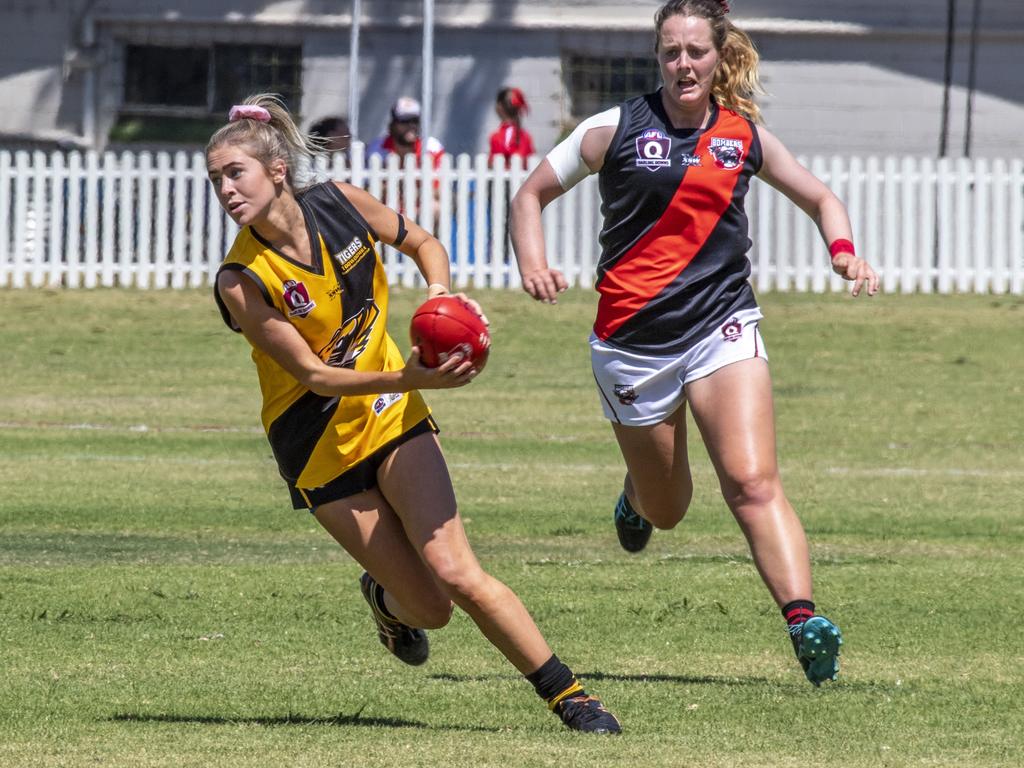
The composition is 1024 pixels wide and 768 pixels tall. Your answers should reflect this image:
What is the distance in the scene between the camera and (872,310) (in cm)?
1969

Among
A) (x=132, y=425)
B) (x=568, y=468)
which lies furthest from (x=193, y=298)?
(x=568, y=468)

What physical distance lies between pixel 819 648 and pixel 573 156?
1981 millimetres

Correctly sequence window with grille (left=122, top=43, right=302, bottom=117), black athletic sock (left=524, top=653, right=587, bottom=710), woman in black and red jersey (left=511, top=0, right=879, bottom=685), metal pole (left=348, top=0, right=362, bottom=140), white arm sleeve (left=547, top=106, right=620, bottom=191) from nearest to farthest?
1. black athletic sock (left=524, top=653, right=587, bottom=710)
2. woman in black and red jersey (left=511, top=0, right=879, bottom=685)
3. white arm sleeve (left=547, top=106, right=620, bottom=191)
4. metal pole (left=348, top=0, right=362, bottom=140)
5. window with grille (left=122, top=43, right=302, bottom=117)

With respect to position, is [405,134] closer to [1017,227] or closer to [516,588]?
[1017,227]

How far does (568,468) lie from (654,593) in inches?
153

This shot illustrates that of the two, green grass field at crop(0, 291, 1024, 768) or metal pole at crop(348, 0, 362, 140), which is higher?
metal pole at crop(348, 0, 362, 140)

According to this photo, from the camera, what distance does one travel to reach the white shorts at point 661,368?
6.64 meters

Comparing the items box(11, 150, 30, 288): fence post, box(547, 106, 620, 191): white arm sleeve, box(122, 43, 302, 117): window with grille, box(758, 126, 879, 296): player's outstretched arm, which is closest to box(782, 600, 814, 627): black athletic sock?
box(758, 126, 879, 296): player's outstretched arm

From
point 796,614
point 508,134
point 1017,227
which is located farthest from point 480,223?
point 796,614

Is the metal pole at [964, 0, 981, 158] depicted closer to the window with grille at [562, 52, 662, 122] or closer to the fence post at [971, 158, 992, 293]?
the fence post at [971, 158, 992, 293]

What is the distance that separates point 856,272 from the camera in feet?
21.2

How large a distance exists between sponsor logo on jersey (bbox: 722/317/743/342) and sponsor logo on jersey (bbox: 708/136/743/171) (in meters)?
0.54

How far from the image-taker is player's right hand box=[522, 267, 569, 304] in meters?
6.41

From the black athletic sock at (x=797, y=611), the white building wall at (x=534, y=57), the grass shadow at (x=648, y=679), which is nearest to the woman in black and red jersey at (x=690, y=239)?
the black athletic sock at (x=797, y=611)
